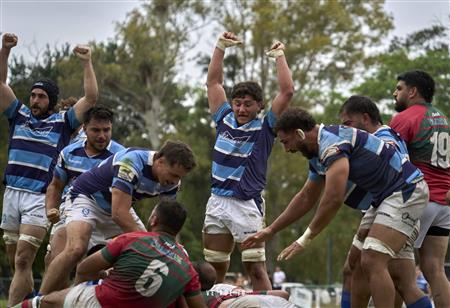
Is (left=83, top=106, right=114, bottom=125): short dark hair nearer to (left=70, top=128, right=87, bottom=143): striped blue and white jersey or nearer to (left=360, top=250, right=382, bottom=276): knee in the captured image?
(left=70, top=128, right=87, bottom=143): striped blue and white jersey

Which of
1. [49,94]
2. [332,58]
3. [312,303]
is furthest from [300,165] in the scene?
[49,94]

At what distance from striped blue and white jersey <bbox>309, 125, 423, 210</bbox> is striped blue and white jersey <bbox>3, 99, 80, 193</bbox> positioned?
160 inches

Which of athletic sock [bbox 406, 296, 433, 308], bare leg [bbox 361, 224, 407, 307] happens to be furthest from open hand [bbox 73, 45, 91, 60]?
athletic sock [bbox 406, 296, 433, 308]

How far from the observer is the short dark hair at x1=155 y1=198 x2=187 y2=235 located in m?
8.60

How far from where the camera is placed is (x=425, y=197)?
9617mm

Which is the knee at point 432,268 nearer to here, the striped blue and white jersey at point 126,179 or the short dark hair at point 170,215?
the striped blue and white jersey at point 126,179

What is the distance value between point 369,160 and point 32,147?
4896mm

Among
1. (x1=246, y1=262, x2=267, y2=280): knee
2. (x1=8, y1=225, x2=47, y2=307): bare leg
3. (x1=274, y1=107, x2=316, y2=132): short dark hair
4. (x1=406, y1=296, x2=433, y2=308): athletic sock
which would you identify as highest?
(x1=274, y1=107, x2=316, y2=132): short dark hair

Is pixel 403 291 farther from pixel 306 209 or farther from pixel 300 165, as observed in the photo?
pixel 300 165

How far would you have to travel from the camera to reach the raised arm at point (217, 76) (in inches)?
460

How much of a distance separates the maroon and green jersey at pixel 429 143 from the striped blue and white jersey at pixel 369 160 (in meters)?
0.88

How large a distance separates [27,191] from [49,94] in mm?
1278

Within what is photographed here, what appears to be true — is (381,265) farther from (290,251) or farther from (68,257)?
(68,257)

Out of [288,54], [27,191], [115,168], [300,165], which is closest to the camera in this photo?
[115,168]
